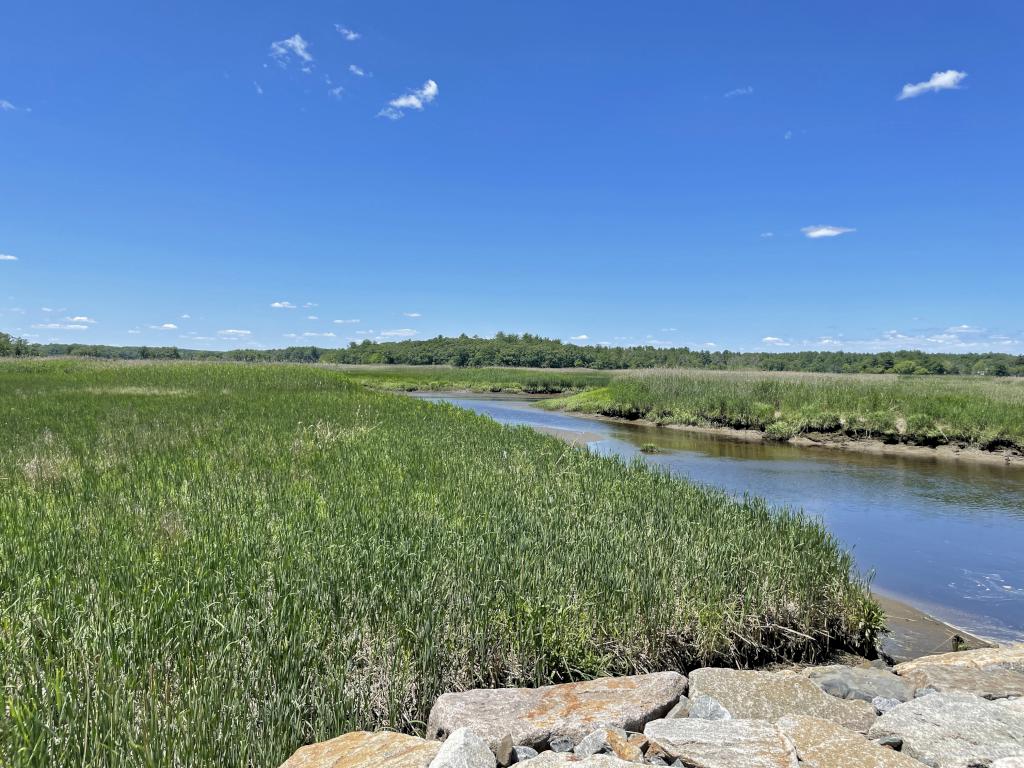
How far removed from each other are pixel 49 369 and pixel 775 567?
57.6 m

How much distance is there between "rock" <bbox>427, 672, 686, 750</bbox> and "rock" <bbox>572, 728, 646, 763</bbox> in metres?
0.16

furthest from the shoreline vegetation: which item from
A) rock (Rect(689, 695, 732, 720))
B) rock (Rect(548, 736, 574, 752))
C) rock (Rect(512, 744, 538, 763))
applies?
rock (Rect(512, 744, 538, 763))

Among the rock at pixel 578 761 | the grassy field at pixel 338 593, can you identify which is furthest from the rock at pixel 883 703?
the rock at pixel 578 761

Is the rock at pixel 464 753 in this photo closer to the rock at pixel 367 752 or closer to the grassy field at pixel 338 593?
the rock at pixel 367 752

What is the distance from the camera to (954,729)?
3.92 m

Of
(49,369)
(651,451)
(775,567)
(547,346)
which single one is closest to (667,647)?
(775,567)

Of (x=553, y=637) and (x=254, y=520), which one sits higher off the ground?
(x=254, y=520)

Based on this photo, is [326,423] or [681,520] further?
[326,423]

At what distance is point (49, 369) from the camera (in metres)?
47.1

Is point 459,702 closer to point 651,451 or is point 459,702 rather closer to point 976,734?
point 976,734

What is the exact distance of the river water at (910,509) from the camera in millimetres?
9109

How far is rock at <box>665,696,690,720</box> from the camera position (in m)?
4.25

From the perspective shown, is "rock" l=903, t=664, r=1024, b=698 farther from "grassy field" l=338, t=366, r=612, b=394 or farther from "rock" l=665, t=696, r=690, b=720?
"grassy field" l=338, t=366, r=612, b=394

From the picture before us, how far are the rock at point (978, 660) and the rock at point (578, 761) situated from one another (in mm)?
4479
